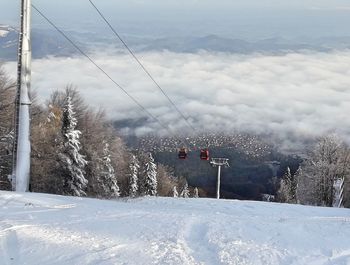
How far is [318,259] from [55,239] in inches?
148

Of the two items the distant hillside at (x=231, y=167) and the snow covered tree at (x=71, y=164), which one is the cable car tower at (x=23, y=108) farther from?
the distant hillside at (x=231, y=167)

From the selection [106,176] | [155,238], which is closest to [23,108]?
[155,238]

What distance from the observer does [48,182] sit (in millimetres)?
41031

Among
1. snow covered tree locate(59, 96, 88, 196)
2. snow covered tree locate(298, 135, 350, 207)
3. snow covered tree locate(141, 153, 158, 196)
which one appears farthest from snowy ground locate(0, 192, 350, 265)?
snow covered tree locate(141, 153, 158, 196)

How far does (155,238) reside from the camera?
8.16 meters

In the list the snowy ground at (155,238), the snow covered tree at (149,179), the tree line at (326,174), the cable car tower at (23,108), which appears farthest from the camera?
the snow covered tree at (149,179)

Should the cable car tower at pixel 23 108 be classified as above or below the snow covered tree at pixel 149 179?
above

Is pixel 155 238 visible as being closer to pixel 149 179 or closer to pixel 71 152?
pixel 71 152

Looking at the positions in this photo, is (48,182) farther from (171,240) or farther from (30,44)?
(171,240)

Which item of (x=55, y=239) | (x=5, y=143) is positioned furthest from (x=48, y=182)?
(x=55, y=239)

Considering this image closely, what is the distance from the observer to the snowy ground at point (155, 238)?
732 cm

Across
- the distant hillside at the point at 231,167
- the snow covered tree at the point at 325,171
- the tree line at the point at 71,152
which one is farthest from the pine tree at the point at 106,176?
the distant hillside at the point at 231,167

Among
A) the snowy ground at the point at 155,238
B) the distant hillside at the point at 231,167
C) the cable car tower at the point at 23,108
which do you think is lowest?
the distant hillside at the point at 231,167

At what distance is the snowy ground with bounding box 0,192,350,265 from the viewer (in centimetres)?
732
